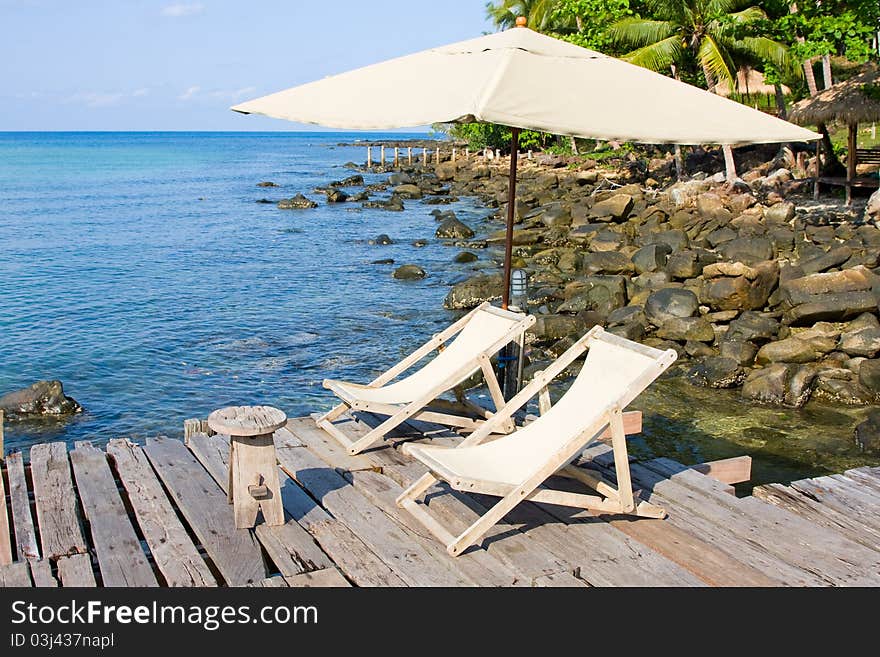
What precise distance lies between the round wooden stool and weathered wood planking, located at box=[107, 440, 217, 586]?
33 centimetres

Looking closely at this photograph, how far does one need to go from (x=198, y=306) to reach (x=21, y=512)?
40.9ft

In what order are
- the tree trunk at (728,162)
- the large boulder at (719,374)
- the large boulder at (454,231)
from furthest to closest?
1. the large boulder at (454,231)
2. the tree trunk at (728,162)
3. the large boulder at (719,374)

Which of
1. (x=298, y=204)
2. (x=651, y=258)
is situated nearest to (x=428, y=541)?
(x=651, y=258)

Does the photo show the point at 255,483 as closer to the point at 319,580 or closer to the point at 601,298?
the point at 319,580

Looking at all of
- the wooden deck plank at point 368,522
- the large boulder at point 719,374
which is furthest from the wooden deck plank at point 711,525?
the large boulder at point 719,374

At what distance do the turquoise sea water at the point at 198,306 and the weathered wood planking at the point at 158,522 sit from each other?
4227 millimetres

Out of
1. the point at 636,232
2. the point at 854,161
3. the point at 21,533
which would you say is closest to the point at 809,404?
the point at 21,533

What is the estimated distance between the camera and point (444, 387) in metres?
5.47

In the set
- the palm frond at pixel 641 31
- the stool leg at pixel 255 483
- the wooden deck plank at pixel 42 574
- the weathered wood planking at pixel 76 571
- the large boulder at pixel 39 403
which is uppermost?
the palm frond at pixel 641 31

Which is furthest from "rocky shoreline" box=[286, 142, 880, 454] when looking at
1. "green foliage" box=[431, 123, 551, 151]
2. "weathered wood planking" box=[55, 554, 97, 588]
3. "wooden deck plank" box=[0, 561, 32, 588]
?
"green foliage" box=[431, 123, 551, 151]

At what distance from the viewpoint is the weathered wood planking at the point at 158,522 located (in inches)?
158

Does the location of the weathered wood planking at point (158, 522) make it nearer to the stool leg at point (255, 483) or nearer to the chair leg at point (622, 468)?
the stool leg at point (255, 483)

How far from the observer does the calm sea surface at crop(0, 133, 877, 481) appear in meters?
9.23

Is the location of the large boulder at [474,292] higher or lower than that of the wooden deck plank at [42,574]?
lower
